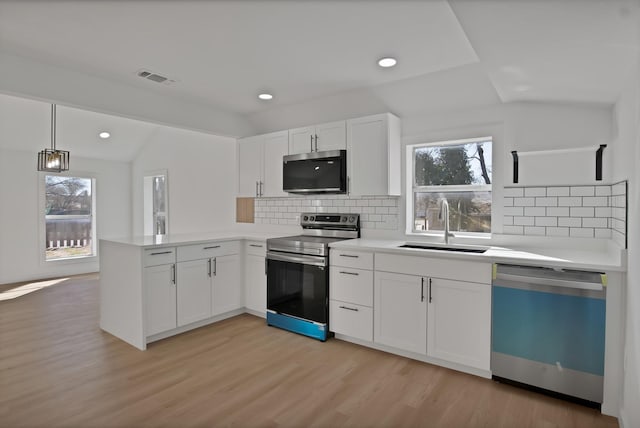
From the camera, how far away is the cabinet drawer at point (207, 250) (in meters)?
3.48

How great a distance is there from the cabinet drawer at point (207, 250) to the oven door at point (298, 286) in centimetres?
48

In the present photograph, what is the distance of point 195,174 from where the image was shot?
5.81 m

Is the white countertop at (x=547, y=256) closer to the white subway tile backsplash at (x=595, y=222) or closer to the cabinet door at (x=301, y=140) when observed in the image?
the white subway tile backsplash at (x=595, y=222)

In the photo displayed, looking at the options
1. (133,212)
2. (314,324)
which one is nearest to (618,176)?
(314,324)

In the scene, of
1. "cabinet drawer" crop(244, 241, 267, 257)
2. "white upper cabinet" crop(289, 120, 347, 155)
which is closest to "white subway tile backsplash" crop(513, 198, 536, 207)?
"white upper cabinet" crop(289, 120, 347, 155)

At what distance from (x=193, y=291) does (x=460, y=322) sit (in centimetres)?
248

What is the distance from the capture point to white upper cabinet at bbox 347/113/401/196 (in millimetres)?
3387

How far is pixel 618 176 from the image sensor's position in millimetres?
2389

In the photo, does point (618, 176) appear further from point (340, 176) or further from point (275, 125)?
point (275, 125)

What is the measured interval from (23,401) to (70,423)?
506 millimetres

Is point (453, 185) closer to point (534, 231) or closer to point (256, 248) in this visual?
point (534, 231)

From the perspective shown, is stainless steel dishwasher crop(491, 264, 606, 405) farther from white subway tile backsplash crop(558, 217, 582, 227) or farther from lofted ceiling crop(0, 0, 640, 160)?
lofted ceiling crop(0, 0, 640, 160)

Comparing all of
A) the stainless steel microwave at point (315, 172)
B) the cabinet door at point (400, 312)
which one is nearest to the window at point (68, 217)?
the stainless steel microwave at point (315, 172)

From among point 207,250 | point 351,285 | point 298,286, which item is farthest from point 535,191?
point 207,250
